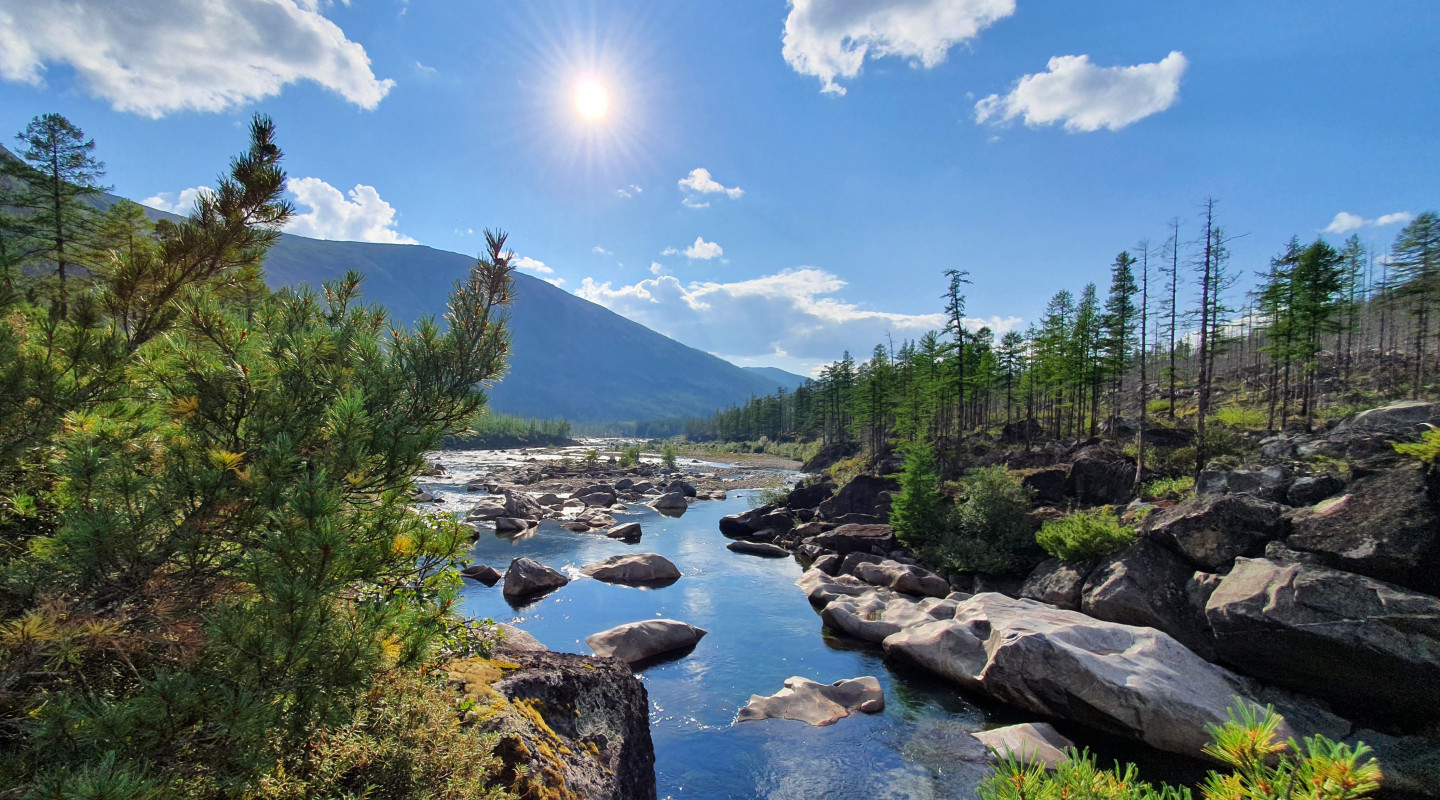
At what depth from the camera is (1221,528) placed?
48.0ft

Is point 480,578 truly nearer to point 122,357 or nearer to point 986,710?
point 986,710

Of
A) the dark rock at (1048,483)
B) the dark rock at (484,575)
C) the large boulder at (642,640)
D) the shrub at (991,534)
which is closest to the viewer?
the large boulder at (642,640)

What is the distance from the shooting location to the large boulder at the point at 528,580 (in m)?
20.5

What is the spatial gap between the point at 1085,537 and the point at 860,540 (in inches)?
421

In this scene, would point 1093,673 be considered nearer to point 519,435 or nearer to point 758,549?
point 758,549

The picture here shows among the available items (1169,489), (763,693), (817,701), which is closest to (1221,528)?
(1169,489)

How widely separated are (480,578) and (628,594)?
6119 millimetres

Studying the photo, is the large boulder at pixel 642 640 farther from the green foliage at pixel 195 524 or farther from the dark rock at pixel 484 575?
the green foliage at pixel 195 524

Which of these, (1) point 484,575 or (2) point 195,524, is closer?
(2) point 195,524

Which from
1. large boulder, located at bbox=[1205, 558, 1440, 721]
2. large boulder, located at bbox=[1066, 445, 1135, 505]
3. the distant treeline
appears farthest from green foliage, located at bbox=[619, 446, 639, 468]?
large boulder, located at bbox=[1205, 558, 1440, 721]

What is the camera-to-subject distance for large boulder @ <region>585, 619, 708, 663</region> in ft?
50.6

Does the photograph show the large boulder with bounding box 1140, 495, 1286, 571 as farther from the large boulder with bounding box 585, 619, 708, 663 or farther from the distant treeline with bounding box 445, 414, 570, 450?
the distant treeline with bounding box 445, 414, 570, 450

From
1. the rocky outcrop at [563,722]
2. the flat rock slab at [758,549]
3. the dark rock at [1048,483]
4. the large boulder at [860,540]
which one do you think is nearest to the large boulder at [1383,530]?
the dark rock at [1048,483]

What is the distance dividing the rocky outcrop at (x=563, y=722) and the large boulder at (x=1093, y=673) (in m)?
9.15
